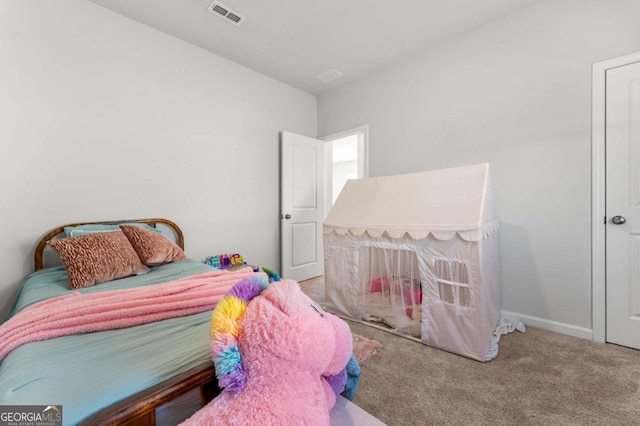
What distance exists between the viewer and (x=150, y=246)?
2055mm

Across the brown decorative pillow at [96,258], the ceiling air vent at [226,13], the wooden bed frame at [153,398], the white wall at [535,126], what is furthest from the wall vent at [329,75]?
the wooden bed frame at [153,398]

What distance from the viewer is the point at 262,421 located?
2.11 feet

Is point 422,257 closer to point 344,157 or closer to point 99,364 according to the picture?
point 99,364

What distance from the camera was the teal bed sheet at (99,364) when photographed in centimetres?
68

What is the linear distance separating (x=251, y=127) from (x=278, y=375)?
3239 millimetres

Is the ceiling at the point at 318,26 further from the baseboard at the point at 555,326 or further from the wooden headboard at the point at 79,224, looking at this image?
the baseboard at the point at 555,326

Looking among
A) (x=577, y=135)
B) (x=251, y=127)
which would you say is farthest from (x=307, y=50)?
(x=577, y=135)

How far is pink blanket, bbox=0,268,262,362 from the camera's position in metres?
1.00

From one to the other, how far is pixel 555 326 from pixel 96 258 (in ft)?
11.9

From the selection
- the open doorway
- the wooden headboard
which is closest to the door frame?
the open doorway

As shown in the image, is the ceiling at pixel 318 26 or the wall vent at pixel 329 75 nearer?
the ceiling at pixel 318 26

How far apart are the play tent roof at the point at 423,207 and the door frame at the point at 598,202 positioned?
2.30ft

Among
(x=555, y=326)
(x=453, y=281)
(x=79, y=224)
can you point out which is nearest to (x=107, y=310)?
(x=79, y=224)

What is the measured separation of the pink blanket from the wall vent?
308 cm
